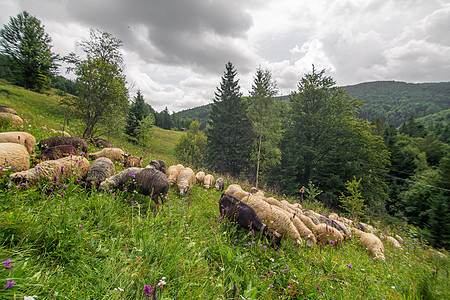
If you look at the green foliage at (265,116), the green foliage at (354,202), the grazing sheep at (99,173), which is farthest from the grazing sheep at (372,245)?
the green foliage at (265,116)

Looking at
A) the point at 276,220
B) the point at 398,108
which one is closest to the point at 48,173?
the point at 276,220

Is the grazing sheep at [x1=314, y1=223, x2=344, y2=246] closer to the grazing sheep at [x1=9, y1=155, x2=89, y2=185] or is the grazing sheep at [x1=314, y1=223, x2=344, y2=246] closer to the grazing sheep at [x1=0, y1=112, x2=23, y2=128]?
the grazing sheep at [x1=9, y1=155, x2=89, y2=185]

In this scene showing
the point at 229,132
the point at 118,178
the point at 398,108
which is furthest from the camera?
the point at 398,108

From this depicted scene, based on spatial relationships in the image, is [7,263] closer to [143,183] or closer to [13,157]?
[143,183]

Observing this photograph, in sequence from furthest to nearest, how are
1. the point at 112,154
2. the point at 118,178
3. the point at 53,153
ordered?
1. the point at 112,154
2. the point at 53,153
3. the point at 118,178

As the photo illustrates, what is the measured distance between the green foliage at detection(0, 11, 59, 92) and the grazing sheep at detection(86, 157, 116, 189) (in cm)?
3425

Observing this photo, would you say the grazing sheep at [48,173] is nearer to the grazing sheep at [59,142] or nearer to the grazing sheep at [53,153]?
the grazing sheep at [53,153]

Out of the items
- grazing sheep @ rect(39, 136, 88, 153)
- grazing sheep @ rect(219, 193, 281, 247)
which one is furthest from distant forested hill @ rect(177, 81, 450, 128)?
grazing sheep @ rect(219, 193, 281, 247)

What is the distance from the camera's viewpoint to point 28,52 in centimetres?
2380

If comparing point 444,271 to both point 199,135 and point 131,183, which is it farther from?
point 199,135

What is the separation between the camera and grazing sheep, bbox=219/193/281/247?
3.70m

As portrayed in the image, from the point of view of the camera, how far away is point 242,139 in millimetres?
27312

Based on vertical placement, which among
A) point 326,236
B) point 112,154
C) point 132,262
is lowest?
point 326,236

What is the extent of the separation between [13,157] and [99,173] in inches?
Result: 55.2
